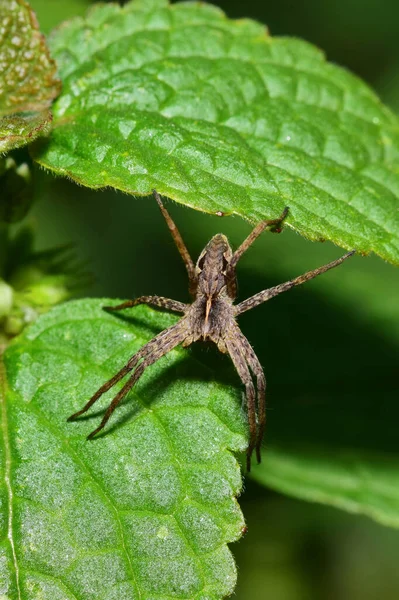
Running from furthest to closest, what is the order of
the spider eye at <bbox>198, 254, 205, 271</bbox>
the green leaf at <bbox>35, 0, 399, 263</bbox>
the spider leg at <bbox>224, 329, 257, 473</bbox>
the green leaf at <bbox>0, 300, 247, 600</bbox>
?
the spider eye at <bbox>198, 254, 205, 271</bbox>
the spider leg at <bbox>224, 329, 257, 473</bbox>
the green leaf at <bbox>35, 0, 399, 263</bbox>
the green leaf at <bbox>0, 300, 247, 600</bbox>

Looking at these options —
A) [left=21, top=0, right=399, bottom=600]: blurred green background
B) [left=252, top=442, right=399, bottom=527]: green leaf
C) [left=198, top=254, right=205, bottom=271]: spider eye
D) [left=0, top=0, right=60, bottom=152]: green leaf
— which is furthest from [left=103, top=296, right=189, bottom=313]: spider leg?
[left=252, top=442, right=399, bottom=527]: green leaf

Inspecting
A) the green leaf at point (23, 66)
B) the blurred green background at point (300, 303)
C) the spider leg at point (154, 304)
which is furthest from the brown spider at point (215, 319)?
the green leaf at point (23, 66)

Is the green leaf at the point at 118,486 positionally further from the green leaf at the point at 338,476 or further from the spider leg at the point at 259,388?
the green leaf at the point at 338,476

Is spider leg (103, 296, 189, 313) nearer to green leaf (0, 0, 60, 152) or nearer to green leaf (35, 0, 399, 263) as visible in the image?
green leaf (35, 0, 399, 263)

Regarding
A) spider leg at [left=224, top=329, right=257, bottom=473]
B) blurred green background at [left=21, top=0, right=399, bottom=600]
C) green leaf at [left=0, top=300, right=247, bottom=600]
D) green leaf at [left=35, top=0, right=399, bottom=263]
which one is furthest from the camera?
blurred green background at [left=21, top=0, right=399, bottom=600]

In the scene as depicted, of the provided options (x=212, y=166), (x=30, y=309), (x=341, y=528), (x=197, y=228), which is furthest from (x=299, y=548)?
(x=212, y=166)

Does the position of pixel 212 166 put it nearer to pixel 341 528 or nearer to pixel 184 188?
pixel 184 188

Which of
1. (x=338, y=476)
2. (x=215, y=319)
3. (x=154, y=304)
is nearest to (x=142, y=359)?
(x=154, y=304)
